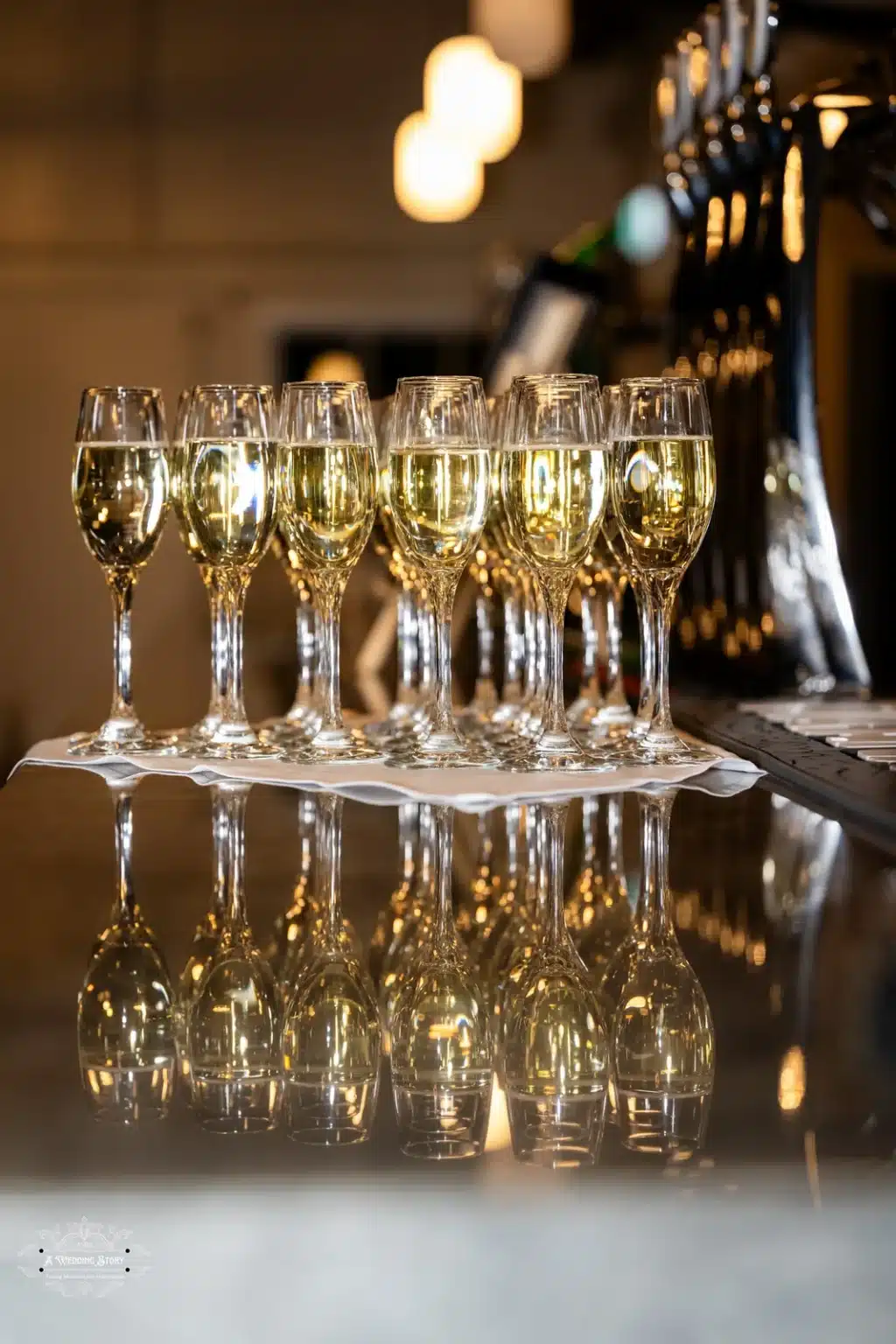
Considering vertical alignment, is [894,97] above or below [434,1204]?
above

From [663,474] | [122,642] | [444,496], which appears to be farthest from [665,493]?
[122,642]

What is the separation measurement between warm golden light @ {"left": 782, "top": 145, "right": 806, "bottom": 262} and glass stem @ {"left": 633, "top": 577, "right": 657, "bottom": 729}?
1.70 feet

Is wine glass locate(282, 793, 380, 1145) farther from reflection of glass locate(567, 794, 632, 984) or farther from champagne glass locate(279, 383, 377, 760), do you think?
champagne glass locate(279, 383, 377, 760)

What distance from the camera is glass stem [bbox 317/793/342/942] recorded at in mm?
576

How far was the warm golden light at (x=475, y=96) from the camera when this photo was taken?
3898mm

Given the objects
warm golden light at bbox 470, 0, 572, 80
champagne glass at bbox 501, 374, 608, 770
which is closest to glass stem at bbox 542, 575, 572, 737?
champagne glass at bbox 501, 374, 608, 770

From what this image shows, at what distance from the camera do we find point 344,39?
154 inches

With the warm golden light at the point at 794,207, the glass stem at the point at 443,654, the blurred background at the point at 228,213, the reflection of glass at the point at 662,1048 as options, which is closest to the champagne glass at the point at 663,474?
the glass stem at the point at 443,654

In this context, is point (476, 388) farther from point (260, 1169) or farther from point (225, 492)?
point (260, 1169)

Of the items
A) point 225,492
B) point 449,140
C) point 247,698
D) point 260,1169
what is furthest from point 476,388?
point 449,140

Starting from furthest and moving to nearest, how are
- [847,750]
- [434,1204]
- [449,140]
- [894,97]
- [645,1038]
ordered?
[449,140], [894,97], [847,750], [645,1038], [434,1204]

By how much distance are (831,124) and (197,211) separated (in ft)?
9.32

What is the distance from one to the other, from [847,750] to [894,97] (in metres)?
0.59

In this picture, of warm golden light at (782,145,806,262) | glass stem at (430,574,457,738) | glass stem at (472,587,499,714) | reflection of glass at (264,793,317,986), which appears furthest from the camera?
warm golden light at (782,145,806,262)
